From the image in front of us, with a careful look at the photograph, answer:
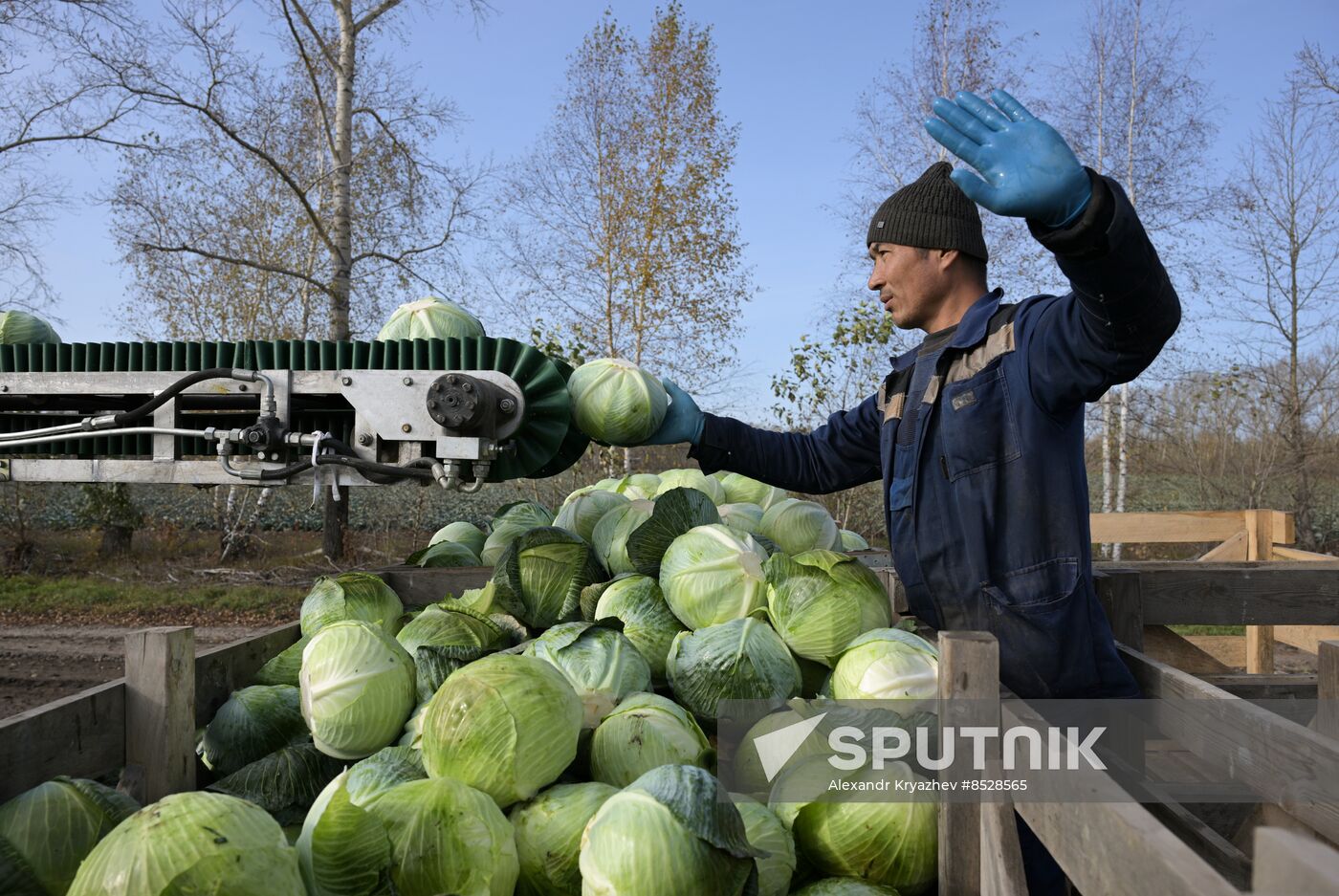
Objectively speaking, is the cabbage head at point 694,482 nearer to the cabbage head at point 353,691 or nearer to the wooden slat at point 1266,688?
the cabbage head at point 353,691

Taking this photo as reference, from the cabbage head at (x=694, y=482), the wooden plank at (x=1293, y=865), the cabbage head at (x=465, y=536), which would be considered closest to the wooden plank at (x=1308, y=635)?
the cabbage head at (x=694, y=482)

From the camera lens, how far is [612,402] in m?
3.14

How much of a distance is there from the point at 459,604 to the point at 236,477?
93 cm

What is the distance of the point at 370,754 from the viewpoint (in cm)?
244

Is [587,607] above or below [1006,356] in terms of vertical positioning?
below

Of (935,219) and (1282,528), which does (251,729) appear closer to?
(935,219)

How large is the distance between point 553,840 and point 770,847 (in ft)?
1.66

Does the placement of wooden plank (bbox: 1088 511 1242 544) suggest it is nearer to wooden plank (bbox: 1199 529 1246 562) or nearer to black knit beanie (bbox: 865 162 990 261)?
wooden plank (bbox: 1199 529 1246 562)

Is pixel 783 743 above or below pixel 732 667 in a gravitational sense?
below

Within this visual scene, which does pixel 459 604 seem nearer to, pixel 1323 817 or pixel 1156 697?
pixel 1156 697

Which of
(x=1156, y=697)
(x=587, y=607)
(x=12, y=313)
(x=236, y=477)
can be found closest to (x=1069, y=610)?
(x=1156, y=697)

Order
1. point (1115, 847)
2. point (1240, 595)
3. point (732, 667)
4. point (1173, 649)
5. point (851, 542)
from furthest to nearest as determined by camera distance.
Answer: point (851, 542) < point (1173, 649) < point (1240, 595) < point (732, 667) < point (1115, 847)

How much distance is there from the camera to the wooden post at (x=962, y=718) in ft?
5.79

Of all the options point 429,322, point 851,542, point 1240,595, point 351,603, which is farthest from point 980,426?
point 351,603
